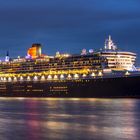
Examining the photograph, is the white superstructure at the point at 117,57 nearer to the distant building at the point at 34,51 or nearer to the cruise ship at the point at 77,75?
the cruise ship at the point at 77,75

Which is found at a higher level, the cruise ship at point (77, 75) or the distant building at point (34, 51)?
the distant building at point (34, 51)

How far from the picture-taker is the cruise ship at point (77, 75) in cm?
7744

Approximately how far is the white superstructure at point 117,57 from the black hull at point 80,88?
12.5 feet

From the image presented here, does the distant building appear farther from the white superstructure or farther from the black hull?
the white superstructure

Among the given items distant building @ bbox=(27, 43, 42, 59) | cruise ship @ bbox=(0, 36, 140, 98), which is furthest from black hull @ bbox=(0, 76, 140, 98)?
distant building @ bbox=(27, 43, 42, 59)

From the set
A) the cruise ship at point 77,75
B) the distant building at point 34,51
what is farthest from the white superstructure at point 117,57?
the distant building at point 34,51

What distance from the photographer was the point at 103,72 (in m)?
79.7

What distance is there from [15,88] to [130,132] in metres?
69.5

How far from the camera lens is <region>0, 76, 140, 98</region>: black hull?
75688mm

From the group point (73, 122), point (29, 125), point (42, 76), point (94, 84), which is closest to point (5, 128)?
point (29, 125)

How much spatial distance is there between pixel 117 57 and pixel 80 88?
761 cm

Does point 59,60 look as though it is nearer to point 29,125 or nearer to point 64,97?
point 64,97

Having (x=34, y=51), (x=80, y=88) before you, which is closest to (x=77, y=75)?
(x=80, y=88)

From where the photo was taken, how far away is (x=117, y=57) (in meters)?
81.6
